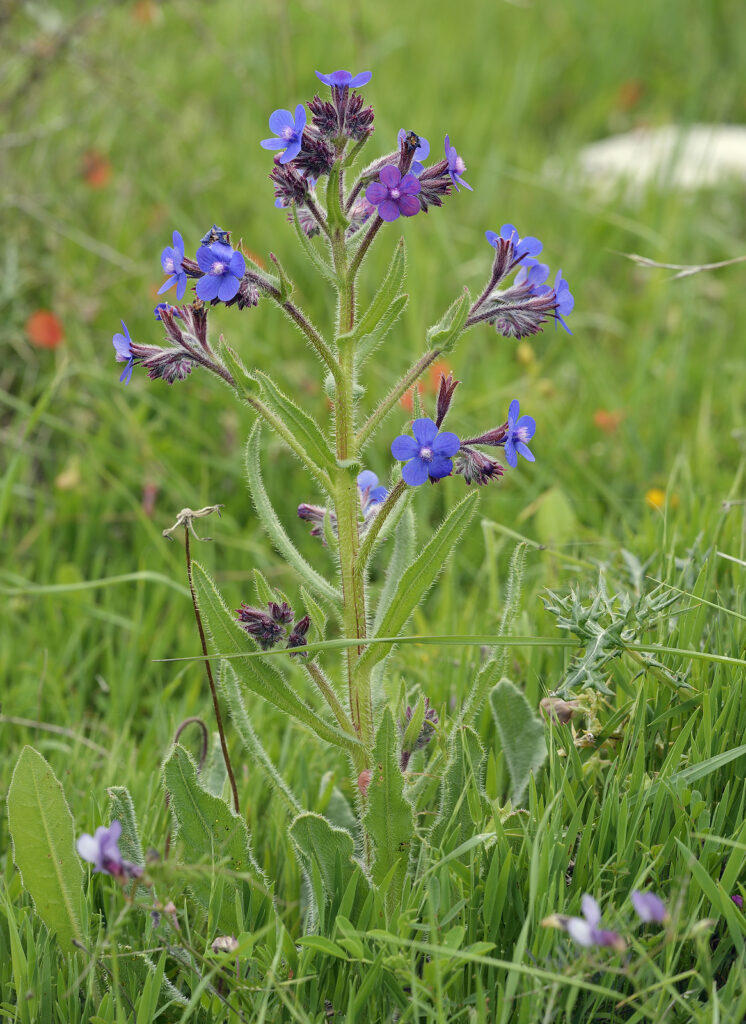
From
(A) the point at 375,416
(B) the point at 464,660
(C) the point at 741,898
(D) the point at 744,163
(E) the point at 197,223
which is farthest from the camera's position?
(D) the point at 744,163

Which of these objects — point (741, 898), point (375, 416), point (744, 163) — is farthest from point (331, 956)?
point (744, 163)

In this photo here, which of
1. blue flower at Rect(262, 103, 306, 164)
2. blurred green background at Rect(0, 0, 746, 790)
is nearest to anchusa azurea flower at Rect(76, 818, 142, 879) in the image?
blurred green background at Rect(0, 0, 746, 790)

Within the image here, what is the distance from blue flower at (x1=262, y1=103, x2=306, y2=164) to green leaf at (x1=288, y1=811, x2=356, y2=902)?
1.28 meters

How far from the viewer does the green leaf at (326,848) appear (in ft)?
6.70

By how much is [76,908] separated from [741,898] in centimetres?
129

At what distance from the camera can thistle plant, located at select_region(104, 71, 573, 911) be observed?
1.91m

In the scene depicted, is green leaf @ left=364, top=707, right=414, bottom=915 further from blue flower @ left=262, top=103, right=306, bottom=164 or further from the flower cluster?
blue flower @ left=262, top=103, right=306, bottom=164

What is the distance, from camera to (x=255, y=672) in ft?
6.88

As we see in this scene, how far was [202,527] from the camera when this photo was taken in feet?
12.0

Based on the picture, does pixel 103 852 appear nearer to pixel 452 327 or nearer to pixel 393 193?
pixel 452 327

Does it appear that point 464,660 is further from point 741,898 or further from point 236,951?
point 236,951

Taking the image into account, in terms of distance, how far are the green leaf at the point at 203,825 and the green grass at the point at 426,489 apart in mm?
99

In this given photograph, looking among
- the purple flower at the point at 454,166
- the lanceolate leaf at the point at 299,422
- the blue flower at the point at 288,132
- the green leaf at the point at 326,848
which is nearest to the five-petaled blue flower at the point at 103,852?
the green leaf at the point at 326,848

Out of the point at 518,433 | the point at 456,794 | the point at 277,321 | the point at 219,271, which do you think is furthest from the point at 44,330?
the point at 456,794
